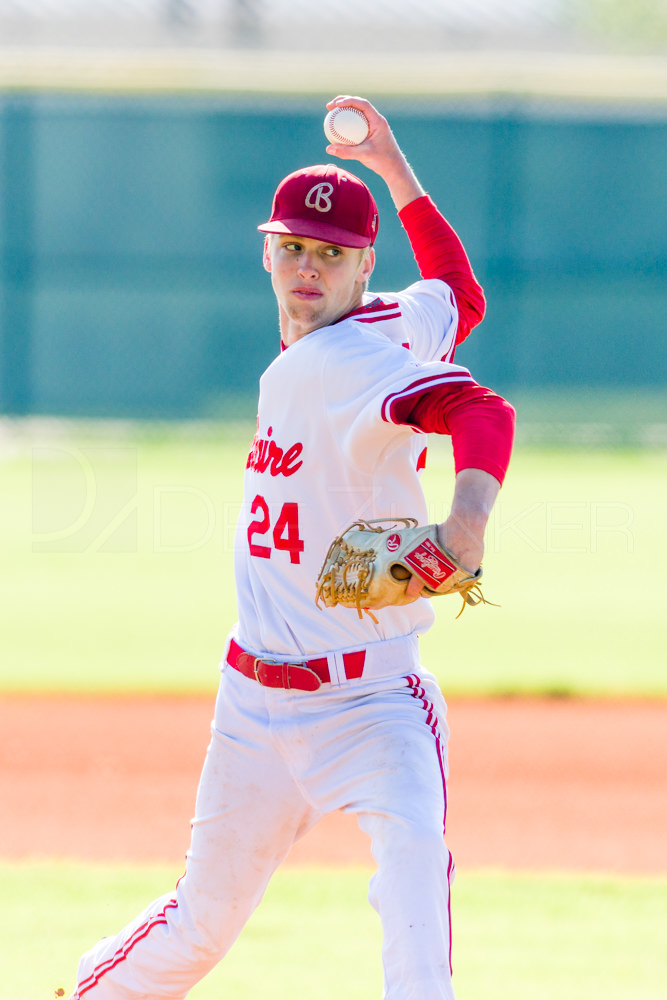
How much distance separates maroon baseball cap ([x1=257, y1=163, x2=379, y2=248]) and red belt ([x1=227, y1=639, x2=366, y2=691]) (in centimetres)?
89

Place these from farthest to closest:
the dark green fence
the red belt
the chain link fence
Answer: the chain link fence
the dark green fence
the red belt

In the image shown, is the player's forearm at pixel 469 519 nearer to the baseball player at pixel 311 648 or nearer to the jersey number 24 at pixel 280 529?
the baseball player at pixel 311 648

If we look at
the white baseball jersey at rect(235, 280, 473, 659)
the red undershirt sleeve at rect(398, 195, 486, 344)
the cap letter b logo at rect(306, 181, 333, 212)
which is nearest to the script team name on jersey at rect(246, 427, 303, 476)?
the white baseball jersey at rect(235, 280, 473, 659)

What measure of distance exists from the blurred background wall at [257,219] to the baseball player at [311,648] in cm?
1355

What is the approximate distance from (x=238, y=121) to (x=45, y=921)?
48.5 ft

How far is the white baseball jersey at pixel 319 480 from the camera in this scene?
2500mm

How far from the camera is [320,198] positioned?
271 cm

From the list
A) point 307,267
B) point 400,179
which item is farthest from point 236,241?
point 307,267

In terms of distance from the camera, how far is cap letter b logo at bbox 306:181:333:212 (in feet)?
8.89

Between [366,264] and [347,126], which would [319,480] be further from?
[347,126]

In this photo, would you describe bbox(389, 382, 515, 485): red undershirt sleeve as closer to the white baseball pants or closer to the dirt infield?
the white baseball pants

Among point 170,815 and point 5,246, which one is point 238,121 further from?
point 170,815

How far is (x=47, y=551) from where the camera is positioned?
10242 millimetres

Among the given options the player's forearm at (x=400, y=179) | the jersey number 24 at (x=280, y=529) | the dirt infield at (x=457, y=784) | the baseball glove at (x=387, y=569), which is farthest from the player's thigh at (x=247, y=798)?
the dirt infield at (x=457, y=784)
